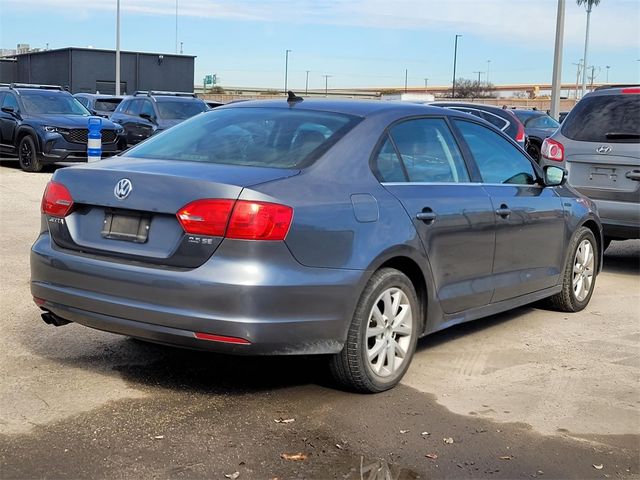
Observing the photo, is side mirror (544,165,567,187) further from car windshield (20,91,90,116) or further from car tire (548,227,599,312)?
car windshield (20,91,90,116)

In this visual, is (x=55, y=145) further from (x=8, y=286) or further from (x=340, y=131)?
(x=340, y=131)

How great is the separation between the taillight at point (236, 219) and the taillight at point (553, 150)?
17.5ft

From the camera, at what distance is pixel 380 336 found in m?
4.71

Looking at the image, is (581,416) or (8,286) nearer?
(581,416)

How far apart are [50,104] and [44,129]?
5.37 ft

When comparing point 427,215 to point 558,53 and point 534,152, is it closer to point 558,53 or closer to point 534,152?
point 534,152

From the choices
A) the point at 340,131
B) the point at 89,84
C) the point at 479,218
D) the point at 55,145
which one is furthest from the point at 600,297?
the point at 89,84

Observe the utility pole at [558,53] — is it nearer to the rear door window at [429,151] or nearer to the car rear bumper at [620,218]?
the car rear bumper at [620,218]

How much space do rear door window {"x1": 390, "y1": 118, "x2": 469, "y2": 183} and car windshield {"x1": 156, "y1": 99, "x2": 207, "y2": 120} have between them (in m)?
15.2

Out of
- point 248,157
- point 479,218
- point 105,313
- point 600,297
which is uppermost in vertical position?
point 248,157

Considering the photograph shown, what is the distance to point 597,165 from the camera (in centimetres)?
851

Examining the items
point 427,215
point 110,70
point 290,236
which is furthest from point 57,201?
point 110,70

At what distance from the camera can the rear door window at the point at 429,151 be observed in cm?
512

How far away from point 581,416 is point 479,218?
1450 mm
